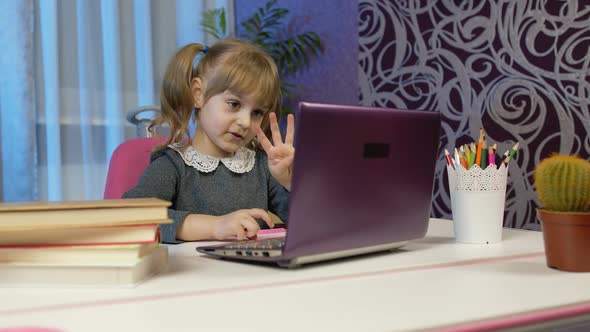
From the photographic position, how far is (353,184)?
32.1 inches

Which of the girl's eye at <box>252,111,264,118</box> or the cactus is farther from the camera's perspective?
the girl's eye at <box>252,111,264,118</box>

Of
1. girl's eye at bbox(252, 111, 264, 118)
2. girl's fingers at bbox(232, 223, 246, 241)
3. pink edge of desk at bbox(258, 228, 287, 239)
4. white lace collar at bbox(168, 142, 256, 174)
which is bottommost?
pink edge of desk at bbox(258, 228, 287, 239)

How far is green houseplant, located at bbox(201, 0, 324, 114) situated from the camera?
3.22 meters

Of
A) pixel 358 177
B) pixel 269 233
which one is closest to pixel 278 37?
pixel 269 233

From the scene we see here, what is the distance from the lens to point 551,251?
0.79 m

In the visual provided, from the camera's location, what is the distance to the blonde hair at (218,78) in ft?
4.86

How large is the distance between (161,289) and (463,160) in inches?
22.6

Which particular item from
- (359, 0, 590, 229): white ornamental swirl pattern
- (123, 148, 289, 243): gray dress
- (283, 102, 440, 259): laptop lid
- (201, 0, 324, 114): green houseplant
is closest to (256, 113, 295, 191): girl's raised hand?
(283, 102, 440, 259): laptop lid

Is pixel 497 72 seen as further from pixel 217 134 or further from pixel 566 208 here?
A: pixel 566 208

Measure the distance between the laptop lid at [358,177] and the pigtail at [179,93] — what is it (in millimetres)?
777

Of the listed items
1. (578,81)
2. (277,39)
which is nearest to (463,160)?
(578,81)

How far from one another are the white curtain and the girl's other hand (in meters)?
1.82

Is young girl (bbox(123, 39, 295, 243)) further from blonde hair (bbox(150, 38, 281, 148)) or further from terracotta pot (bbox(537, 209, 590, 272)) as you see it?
terracotta pot (bbox(537, 209, 590, 272))

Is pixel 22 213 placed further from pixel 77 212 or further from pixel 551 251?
pixel 551 251
